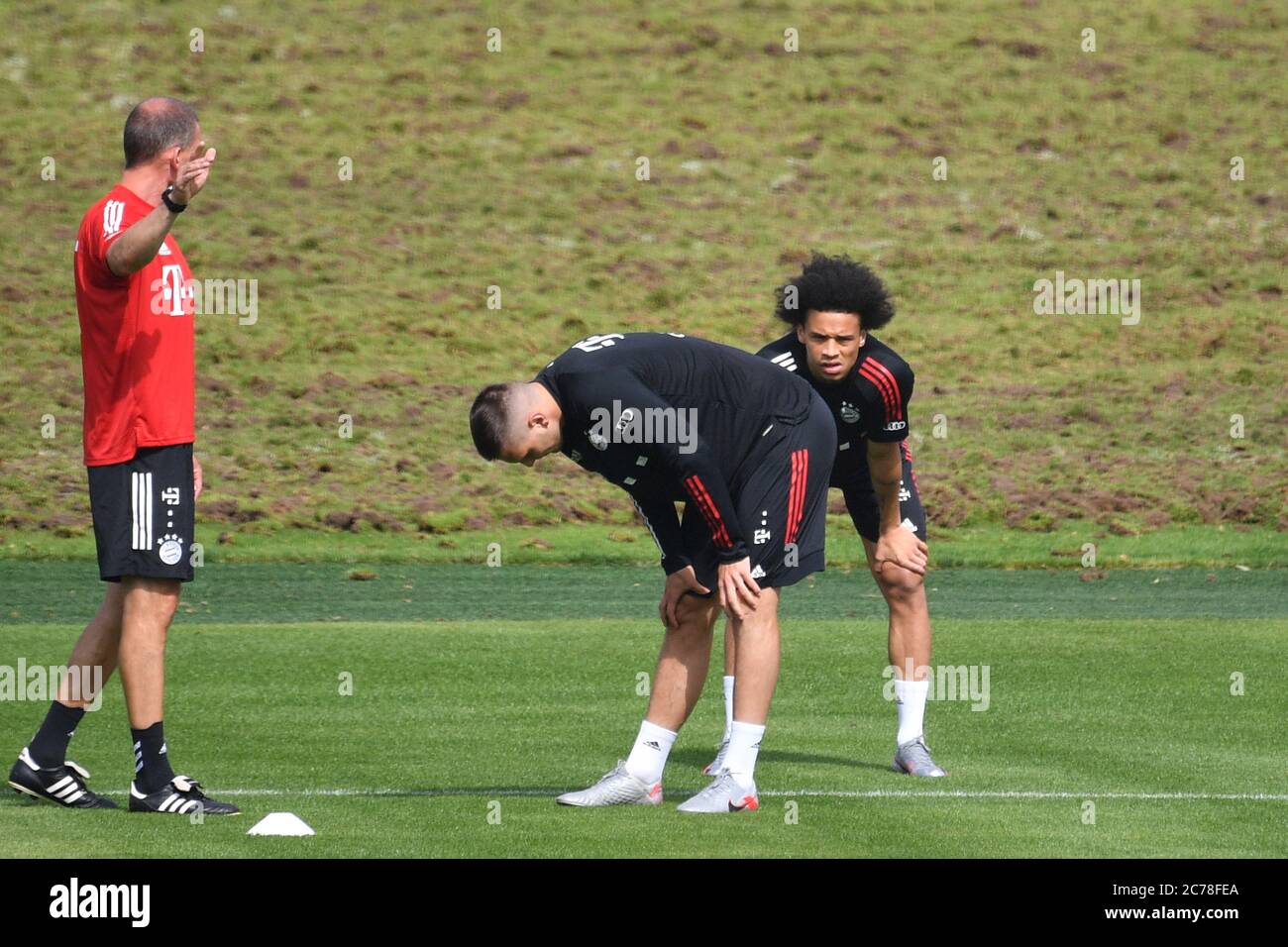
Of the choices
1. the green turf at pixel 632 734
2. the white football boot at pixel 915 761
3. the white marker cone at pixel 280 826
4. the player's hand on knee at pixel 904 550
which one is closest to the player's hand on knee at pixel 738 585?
the green turf at pixel 632 734

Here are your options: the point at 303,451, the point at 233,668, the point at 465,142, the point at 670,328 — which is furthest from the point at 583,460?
the point at 465,142

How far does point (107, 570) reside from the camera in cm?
712

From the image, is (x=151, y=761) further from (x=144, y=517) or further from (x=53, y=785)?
(x=144, y=517)

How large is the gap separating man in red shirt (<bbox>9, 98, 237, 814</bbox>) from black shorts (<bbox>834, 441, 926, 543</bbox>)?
332cm

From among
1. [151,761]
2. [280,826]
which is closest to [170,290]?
[151,761]

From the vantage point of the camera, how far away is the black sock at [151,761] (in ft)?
23.6

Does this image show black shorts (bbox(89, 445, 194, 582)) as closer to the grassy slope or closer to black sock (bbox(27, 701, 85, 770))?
black sock (bbox(27, 701, 85, 770))

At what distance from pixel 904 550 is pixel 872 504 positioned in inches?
12.9

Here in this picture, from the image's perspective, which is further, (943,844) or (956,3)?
(956,3)

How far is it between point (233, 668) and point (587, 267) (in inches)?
839

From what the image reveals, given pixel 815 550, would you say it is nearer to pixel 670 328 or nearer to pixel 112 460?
pixel 112 460

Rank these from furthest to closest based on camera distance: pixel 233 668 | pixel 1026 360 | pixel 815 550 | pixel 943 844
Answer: pixel 1026 360 → pixel 233 668 → pixel 815 550 → pixel 943 844

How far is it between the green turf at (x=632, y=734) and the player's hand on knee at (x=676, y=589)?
0.73m

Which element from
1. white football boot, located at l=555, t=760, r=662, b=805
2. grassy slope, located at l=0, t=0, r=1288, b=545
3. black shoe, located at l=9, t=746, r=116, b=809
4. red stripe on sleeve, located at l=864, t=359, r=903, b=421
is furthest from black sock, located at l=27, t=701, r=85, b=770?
grassy slope, located at l=0, t=0, r=1288, b=545
